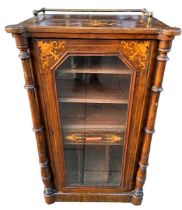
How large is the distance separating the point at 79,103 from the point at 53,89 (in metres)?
0.17

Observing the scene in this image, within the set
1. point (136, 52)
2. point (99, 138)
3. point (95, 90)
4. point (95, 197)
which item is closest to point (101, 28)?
point (136, 52)

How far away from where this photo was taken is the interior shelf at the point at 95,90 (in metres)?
1.05

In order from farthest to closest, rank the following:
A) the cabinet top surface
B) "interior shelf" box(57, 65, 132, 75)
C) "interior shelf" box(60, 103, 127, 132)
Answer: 1. "interior shelf" box(60, 103, 127, 132)
2. "interior shelf" box(57, 65, 132, 75)
3. the cabinet top surface

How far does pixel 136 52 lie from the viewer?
922mm

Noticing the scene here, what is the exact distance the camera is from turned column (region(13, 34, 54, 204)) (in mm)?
891

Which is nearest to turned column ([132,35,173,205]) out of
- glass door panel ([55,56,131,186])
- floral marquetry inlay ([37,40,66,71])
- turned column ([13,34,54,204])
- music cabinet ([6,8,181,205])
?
music cabinet ([6,8,181,205])

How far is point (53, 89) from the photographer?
101 centimetres

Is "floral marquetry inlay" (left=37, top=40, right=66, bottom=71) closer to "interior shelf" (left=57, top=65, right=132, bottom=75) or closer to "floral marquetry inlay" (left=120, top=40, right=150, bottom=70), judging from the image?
"interior shelf" (left=57, top=65, right=132, bottom=75)

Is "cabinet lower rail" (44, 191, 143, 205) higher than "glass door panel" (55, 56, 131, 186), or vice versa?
"glass door panel" (55, 56, 131, 186)

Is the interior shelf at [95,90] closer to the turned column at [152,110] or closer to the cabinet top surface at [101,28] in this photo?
the turned column at [152,110]

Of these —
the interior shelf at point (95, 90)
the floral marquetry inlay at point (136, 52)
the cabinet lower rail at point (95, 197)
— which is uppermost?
the floral marquetry inlay at point (136, 52)

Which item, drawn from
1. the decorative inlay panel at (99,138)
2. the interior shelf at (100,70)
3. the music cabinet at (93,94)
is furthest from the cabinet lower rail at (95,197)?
the interior shelf at (100,70)

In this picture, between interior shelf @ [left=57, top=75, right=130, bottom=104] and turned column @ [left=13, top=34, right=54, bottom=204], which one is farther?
interior shelf @ [left=57, top=75, right=130, bottom=104]

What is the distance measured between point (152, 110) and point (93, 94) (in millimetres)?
289
